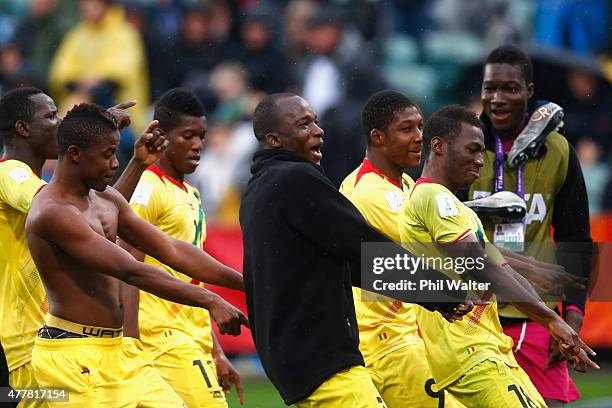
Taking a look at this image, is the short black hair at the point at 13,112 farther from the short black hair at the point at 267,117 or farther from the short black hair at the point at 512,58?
the short black hair at the point at 512,58

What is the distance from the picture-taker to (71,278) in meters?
6.58

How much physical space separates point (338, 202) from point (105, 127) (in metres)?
1.49

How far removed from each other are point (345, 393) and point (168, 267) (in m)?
2.93

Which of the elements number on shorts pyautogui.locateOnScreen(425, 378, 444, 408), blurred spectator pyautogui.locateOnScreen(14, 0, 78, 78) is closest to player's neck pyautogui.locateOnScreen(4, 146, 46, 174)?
number on shorts pyautogui.locateOnScreen(425, 378, 444, 408)

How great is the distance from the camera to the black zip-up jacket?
6.00 meters

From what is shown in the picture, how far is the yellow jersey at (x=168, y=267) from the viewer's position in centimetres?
837

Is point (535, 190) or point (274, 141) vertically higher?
point (274, 141)

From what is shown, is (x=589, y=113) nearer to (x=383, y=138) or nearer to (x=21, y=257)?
(x=383, y=138)

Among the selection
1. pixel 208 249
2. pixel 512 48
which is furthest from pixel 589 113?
pixel 512 48

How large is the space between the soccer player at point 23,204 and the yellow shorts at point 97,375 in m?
1.13

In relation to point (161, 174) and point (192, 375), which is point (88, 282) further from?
point (161, 174)

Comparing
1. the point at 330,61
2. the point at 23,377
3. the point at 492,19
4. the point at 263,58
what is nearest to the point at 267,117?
the point at 23,377

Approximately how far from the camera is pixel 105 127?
6.71 meters

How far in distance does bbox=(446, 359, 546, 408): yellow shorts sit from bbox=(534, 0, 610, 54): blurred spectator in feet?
32.1
